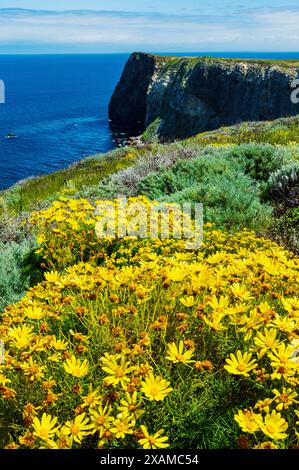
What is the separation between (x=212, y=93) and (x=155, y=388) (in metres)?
63.3

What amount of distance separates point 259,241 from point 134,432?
335 cm

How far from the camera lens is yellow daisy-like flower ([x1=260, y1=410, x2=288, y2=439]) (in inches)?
83.9

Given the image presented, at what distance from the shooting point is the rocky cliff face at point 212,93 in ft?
179

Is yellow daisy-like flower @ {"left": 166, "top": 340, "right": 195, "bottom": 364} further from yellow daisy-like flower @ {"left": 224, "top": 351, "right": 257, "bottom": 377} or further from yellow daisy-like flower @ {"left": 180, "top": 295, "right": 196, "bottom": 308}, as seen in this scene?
yellow daisy-like flower @ {"left": 180, "top": 295, "right": 196, "bottom": 308}

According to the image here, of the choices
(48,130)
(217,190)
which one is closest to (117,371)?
(217,190)

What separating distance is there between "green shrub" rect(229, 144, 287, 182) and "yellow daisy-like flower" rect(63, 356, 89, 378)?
7195mm

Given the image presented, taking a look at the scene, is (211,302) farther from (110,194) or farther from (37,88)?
(37,88)

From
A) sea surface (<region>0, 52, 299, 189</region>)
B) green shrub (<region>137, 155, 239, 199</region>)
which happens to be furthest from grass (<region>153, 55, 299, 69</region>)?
green shrub (<region>137, 155, 239, 199</region>)

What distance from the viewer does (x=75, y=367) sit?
2531 mm

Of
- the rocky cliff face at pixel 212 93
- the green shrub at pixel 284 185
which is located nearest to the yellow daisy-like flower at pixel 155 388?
the green shrub at pixel 284 185

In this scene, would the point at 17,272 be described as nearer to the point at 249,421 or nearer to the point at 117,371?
the point at 117,371

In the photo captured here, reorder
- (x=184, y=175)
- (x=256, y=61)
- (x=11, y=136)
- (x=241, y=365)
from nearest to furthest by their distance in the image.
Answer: (x=241, y=365) → (x=184, y=175) → (x=256, y=61) → (x=11, y=136)

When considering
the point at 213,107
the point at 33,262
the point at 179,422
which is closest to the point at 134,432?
the point at 179,422
